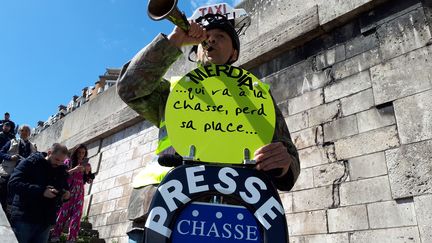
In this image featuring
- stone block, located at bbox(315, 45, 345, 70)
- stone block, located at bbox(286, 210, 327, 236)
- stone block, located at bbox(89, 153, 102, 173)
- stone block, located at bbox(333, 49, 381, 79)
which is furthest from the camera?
stone block, located at bbox(89, 153, 102, 173)

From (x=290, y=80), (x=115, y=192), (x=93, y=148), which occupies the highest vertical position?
(x=93, y=148)

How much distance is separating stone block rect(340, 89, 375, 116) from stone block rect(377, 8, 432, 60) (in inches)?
15.3

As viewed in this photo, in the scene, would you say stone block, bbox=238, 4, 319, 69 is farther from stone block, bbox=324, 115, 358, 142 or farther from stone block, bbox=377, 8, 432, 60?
stone block, bbox=324, 115, 358, 142

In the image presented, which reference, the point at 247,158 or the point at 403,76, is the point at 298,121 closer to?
the point at 403,76

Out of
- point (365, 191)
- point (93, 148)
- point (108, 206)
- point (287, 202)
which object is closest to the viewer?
point (365, 191)

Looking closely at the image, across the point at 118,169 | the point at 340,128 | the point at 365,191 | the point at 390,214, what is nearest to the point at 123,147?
the point at 118,169

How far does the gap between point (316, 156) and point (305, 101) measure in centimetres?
67

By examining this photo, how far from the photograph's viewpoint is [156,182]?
1.44m

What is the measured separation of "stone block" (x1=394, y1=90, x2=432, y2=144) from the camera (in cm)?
281

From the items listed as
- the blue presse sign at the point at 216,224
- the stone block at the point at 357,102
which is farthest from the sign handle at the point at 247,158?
the stone block at the point at 357,102

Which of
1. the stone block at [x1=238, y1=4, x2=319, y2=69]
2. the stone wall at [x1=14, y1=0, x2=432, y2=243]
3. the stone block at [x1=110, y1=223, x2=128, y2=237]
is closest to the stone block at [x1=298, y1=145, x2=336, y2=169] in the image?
the stone wall at [x1=14, y1=0, x2=432, y2=243]

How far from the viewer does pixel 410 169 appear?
9.16 ft

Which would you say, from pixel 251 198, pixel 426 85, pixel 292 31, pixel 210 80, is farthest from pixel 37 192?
pixel 426 85

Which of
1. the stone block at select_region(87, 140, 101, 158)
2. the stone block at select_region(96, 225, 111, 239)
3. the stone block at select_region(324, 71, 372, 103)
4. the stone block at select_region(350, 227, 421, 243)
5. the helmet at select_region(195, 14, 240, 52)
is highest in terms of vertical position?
the stone block at select_region(87, 140, 101, 158)
